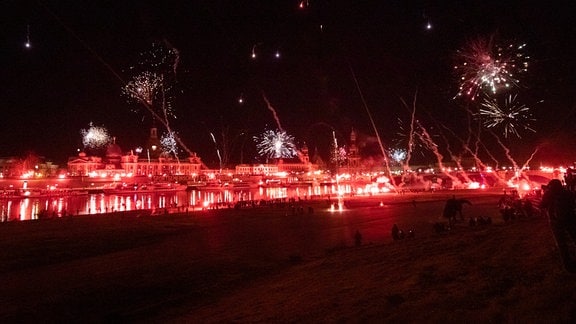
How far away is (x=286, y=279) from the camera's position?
10117 mm

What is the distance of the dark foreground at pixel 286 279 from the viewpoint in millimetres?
5812

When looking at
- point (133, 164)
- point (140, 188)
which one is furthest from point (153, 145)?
point (140, 188)

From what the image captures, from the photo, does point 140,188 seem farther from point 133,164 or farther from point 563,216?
point 563,216

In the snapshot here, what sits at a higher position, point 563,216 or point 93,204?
point 93,204

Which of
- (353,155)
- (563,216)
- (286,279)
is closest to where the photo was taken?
(563,216)

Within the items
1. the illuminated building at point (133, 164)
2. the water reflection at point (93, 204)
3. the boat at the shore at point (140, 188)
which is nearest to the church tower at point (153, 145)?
the illuminated building at point (133, 164)

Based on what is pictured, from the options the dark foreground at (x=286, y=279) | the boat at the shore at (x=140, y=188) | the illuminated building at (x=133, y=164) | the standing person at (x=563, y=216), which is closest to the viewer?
the standing person at (x=563, y=216)

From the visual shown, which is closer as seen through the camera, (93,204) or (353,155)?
(93,204)

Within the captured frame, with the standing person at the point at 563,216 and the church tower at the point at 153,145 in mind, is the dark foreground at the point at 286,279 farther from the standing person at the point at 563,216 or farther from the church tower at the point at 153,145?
the church tower at the point at 153,145

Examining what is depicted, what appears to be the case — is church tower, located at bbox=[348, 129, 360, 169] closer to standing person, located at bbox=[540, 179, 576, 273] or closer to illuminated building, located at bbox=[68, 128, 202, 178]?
illuminated building, located at bbox=[68, 128, 202, 178]

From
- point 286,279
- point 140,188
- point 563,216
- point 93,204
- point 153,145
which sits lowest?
point 286,279

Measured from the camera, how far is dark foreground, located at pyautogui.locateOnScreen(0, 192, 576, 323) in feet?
19.1

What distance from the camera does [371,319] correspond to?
5.78 m

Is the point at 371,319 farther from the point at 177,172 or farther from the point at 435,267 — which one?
the point at 177,172
